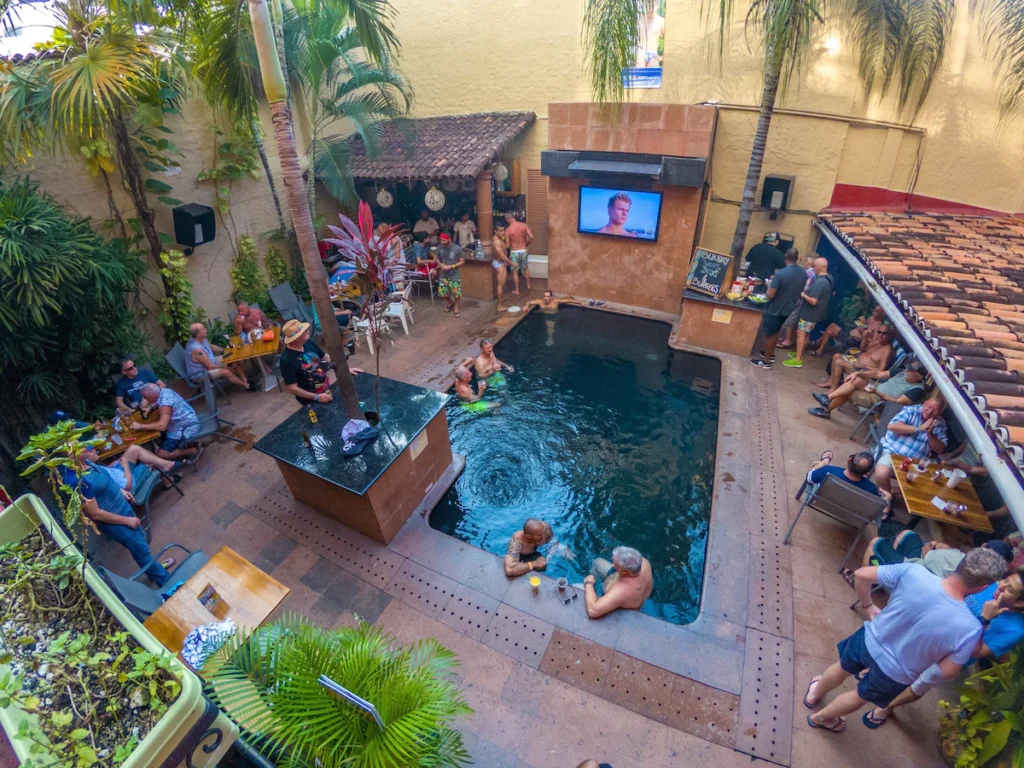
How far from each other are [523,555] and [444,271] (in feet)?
26.6

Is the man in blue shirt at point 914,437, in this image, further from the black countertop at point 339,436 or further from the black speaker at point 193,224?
the black speaker at point 193,224

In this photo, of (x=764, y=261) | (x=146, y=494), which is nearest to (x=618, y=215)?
(x=764, y=261)

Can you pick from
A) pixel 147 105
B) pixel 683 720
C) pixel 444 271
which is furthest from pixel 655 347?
pixel 147 105

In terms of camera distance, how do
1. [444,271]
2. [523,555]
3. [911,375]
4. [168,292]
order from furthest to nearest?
1. [444,271]
2. [168,292]
3. [911,375]
4. [523,555]

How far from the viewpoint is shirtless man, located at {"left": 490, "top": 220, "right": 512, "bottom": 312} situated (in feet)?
37.4

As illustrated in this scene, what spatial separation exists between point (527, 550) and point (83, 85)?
773cm

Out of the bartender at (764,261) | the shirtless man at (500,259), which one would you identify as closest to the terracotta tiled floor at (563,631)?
the bartender at (764,261)

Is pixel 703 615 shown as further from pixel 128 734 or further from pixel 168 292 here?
pixel 168 292

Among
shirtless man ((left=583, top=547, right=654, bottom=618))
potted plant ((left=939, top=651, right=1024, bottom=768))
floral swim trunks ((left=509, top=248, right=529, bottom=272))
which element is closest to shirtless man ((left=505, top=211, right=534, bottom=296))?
floral swim trunks ((left=509, top=248, right=529, bottom=272))

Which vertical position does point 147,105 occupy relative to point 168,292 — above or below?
above

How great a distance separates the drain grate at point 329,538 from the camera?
5398mm

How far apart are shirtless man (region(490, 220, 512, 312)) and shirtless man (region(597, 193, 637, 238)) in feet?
7.47

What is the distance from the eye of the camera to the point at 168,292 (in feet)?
28.8

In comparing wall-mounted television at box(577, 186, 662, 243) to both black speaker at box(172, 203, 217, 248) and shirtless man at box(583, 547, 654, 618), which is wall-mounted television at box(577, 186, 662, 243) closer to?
black speaker at box(172, 203, 217, 248)
